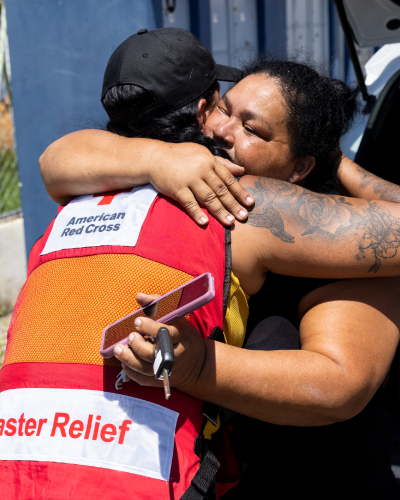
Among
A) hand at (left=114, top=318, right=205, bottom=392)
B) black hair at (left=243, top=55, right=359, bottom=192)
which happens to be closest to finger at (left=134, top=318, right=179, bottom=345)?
hand at (left=114, top=318, right=205, bottom=392)

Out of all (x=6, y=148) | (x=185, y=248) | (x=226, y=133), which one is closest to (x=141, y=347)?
(x=185, y=248)

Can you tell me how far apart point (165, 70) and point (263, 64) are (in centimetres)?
49

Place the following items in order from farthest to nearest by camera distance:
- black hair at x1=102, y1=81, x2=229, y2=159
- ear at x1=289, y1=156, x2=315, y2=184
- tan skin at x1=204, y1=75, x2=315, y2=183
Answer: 1. ear at x1=289, y1=156, x2=315, y2=184
2. tan skin at x1=204, y1=75, x2=315, y2=183
3. black hair at x1=102, y1=81, x2=229, y2=159

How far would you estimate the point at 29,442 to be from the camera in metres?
1.19

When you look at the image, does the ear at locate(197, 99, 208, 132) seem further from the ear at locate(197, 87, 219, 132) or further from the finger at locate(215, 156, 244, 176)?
the finger at locate(215, 156, 244, 176)

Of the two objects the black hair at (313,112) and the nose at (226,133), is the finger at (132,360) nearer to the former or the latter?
the nose at (226,133)

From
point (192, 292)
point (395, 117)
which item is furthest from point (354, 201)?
point (395, 117)

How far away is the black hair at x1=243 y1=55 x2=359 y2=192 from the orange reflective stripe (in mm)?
869

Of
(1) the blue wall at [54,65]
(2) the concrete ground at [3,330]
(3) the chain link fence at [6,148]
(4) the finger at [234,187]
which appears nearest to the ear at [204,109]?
(4) the finger at [234,187]

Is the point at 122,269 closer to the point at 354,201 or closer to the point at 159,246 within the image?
the point at 159,246

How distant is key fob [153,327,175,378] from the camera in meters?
0.99

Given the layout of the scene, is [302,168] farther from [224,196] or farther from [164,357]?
[164,357]

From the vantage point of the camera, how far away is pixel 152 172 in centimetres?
140

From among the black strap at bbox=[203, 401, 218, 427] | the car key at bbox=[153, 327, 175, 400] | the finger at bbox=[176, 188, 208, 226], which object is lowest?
the black strap at bbox=[203, 401, 218, 427]
